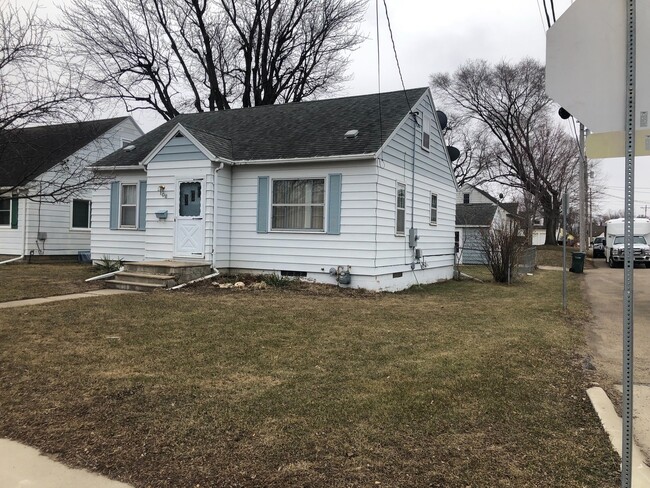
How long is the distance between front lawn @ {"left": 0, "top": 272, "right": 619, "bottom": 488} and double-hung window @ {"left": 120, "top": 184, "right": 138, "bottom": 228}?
700 centimetres

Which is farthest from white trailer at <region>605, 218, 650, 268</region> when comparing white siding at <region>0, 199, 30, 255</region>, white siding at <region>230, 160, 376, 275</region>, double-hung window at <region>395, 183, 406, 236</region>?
white siding at <region>0, 199, 30, 255</region>

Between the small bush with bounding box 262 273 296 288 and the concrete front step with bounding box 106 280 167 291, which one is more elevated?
the small bush with bounding box 262 273 296 288

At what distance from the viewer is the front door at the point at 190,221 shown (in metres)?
12.4

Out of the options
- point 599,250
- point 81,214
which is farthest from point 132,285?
point 599,250

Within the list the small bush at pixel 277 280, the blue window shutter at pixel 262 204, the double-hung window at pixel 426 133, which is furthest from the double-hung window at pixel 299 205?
the double-hung window at pixel 426 133

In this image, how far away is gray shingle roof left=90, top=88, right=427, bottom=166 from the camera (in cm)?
1213

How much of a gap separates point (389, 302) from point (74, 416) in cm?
730

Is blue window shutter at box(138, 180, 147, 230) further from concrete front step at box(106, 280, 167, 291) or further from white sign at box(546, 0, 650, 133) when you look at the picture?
white sign at box(546, 0, 650, 133)

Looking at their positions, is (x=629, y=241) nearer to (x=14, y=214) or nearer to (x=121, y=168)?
(x=121, y=168)

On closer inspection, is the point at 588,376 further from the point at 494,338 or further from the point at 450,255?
the point at 450,255

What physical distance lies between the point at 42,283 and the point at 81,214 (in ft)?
32.9

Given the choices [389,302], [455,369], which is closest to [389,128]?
[389,302]

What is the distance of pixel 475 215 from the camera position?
35688 mm

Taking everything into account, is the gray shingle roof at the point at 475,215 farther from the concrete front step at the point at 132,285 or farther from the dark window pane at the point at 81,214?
the concrete front step at the point at 132,285
